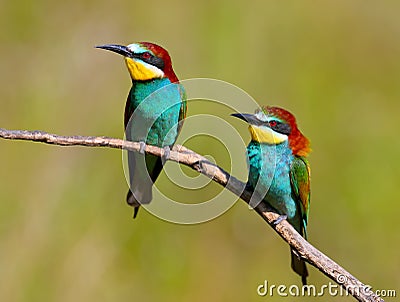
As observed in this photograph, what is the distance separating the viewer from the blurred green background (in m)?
4.09

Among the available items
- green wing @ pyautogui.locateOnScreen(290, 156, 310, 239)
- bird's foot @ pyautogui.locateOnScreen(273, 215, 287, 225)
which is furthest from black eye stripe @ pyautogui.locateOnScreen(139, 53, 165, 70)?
bird's foot @ pyautogui.locateOnScreen(273, 215, 287, 225)

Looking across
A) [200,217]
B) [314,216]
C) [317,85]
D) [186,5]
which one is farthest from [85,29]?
[200,217]

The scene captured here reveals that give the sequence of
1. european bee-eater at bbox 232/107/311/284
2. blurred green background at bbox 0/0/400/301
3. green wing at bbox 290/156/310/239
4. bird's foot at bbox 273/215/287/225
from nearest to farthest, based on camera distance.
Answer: bird's foot at bbox 273/215/287/225
european bee-eater at bbox 232/107/311/284
green wing at bbox 290/156/310/239
blurred green background at bbox 0/0/400/301

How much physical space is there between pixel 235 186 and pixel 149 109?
0.71m

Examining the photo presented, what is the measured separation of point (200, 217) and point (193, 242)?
1447 mm

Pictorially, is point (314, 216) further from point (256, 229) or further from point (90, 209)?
point (90, 209)

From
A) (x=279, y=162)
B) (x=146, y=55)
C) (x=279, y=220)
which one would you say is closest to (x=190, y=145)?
(x=146, y=55)

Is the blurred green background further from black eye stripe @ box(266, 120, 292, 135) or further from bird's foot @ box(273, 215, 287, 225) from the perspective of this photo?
bird's foot @ box(273, 215, 287, 225)

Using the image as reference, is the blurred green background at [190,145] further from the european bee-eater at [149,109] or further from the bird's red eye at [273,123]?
the bird's red eye at [273,123]

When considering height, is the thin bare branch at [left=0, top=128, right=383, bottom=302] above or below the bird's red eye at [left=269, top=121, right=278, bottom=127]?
below

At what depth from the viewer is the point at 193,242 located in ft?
13.7

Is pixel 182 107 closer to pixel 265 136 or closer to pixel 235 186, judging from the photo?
pixel 265 136

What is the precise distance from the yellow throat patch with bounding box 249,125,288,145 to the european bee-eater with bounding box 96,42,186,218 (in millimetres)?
367

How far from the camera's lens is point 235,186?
2.61 m
